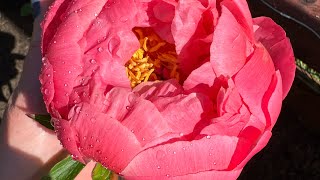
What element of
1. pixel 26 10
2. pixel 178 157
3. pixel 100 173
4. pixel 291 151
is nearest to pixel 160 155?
pixel 178 157

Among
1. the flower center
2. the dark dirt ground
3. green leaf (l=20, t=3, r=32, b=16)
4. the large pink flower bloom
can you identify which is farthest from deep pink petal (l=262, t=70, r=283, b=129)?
green leaf (l=20, t=3, r=32, b=16)

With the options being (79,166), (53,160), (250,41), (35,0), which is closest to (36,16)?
(35,0)

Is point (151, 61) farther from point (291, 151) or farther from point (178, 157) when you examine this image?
point (291, 151)

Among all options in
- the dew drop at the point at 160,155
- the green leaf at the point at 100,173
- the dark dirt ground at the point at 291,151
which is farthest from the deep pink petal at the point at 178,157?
the dark dirt ground at the point at 291,151

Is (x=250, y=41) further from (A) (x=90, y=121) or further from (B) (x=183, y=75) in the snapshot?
(A) (x=90, y=121)

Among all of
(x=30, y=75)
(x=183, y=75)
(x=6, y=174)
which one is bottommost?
(x=6, y=174)

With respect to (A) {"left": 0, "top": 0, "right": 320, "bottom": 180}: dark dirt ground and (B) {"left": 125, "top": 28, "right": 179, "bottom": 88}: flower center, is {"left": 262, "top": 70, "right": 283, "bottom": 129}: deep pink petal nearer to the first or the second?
(B) {"left": 125, "top": 28, "right": 179, "bottom": 88}: flower center

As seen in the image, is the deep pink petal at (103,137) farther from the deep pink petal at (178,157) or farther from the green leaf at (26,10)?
the green leaf at (26,10)
